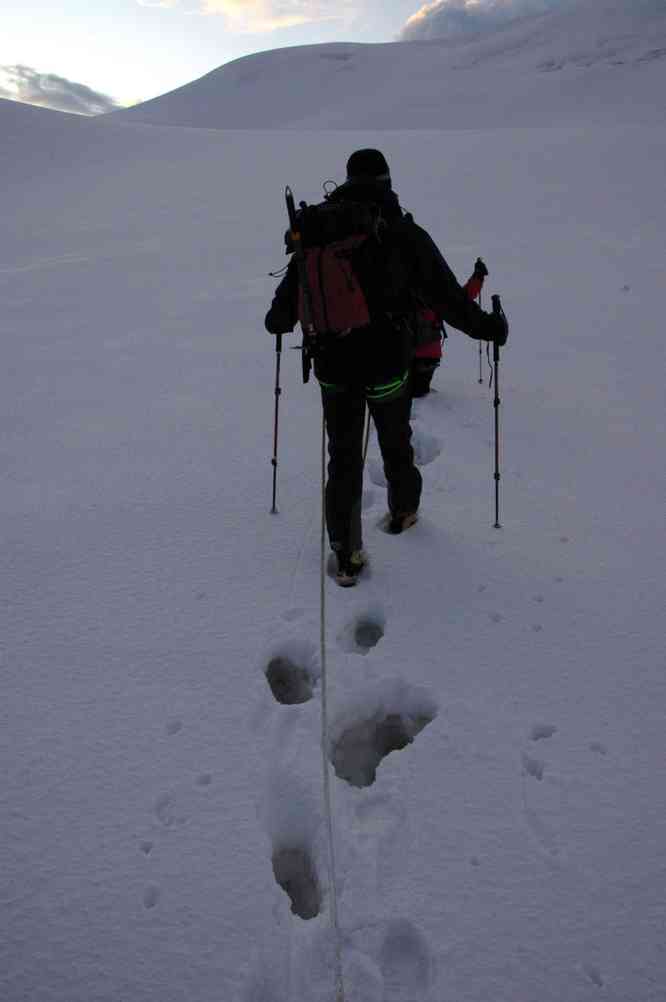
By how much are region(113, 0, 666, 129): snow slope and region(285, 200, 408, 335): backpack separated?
21.4 metres

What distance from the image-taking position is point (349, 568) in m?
3.32

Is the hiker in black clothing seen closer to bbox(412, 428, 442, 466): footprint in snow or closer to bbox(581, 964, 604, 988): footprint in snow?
bbox(412, 428, 442, 466): footprint in snow

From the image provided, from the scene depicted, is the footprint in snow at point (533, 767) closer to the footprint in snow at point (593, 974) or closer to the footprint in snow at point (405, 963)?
the footprint in snow at point (593, 974)

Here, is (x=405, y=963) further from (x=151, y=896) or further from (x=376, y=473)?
(x=376, y=473)

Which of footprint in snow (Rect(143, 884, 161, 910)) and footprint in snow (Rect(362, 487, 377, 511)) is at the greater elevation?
footprint in snow (Rect(362, 487, 377, 511))

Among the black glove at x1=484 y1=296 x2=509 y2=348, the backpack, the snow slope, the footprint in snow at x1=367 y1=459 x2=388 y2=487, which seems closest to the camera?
the backpack

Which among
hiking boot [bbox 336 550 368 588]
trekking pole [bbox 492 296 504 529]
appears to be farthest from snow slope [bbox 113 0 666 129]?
hiking boot [bbox 336 550 368 588]

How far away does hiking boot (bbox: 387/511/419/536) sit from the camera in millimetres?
3650

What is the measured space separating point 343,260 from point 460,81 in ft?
119

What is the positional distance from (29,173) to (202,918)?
16153 mm

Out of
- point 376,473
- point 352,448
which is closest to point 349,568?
point 352,448

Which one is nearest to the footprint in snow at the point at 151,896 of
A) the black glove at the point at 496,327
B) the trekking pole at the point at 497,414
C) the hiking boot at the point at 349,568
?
the hiking boot at the point at 349,568

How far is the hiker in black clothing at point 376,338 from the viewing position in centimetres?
270

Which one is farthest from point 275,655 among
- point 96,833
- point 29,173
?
point 29,173
